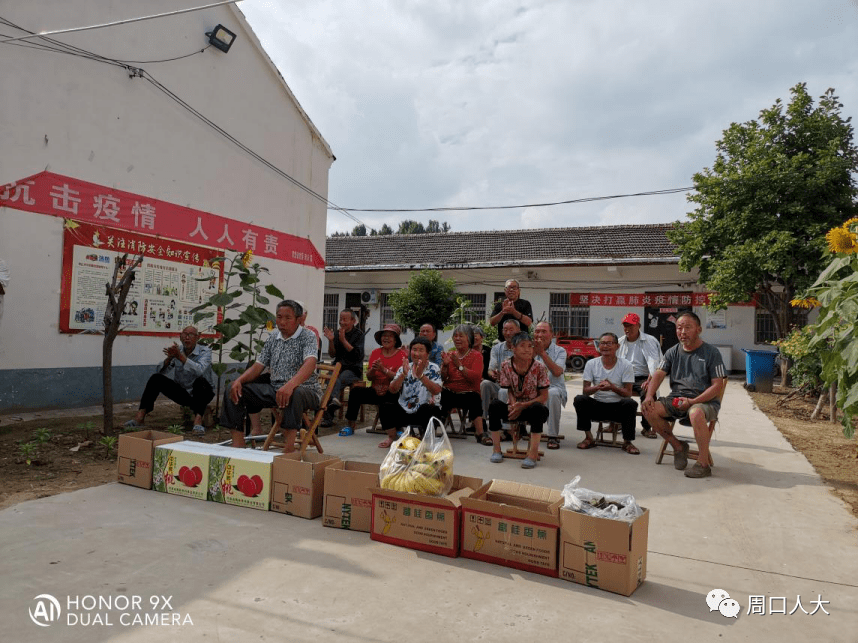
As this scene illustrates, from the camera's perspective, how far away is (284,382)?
4699 mm

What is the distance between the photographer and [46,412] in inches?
260

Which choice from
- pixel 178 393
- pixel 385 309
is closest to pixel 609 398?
pixel 178 393

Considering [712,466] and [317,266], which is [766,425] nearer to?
[712,466]

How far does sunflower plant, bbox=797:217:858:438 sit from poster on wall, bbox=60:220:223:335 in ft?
18.6

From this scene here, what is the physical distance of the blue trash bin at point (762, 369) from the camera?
40.5ft

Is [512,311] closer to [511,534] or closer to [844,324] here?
[844,324]

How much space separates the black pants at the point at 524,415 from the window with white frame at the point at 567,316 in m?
14.0

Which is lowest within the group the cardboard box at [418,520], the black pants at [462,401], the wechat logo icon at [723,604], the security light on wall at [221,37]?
the wechat logo icon at [723,604]

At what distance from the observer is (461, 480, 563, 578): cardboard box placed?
2678 mm

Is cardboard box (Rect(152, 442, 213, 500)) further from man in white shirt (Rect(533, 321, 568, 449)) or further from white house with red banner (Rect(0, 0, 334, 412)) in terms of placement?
white house with red banner (Rect(0, 0, 334, 412))

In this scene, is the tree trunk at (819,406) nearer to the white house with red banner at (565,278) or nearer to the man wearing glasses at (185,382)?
the white house with red banner at (565,278)

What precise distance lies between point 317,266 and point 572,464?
7.90 meters

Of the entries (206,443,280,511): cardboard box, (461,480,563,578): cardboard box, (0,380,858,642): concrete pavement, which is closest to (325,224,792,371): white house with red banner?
(206,443,280,511): cardboard box
